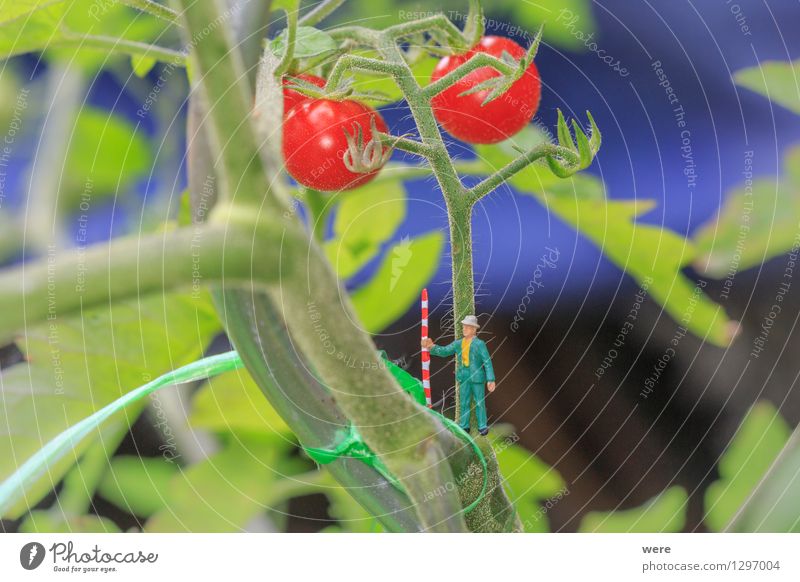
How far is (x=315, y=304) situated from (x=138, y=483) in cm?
17

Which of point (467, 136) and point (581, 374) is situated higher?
point (467, 136)

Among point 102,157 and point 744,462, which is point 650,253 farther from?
point 102,157

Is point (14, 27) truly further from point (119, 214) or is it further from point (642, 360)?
point (642, 360)

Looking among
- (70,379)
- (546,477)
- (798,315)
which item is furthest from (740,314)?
(70,379)

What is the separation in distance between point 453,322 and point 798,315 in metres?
0.21

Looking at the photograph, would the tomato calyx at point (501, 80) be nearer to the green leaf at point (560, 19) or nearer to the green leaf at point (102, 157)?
the green leaf at point (560, 19)

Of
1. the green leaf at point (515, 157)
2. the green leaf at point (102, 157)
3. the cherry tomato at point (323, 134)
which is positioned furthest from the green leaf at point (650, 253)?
the green leaf at point (102, 157)

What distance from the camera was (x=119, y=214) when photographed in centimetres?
39

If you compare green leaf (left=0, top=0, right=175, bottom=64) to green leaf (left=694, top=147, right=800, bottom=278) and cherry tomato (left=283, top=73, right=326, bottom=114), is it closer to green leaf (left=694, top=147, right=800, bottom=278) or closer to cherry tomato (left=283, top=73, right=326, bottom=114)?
cherry tomato (left=283, top=73, right=326, bottom=114)

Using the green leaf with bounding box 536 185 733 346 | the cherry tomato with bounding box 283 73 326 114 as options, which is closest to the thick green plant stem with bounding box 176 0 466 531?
the cherry tomato with bounding box 283 73 326 114

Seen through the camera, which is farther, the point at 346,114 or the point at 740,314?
the point at 740,314

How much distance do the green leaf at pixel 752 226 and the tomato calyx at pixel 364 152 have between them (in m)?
0.19

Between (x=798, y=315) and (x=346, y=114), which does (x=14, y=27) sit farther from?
(x=798, y=315)

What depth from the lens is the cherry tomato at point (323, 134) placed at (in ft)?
1.06
